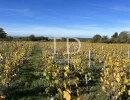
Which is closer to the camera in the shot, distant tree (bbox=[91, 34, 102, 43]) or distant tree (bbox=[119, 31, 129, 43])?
distant tree (bbox=[91, 34, 102, 43])

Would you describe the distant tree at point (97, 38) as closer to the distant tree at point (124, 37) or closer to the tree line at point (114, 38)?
the tree line at point (114, 38)

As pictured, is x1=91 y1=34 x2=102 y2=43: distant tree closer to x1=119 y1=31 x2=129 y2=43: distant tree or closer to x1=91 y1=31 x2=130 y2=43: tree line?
x1=91 y1=31 x2=130 y2=43: tree line

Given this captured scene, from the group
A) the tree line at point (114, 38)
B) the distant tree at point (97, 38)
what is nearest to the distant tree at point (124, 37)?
the tree line at point (114, 38)

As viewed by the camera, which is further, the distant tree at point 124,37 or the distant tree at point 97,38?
the distant tree at point 124,37

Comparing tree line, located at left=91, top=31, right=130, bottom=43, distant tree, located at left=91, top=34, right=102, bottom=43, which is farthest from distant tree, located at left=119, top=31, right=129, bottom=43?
distant tree, located at left=91, top=34, right=102, bottom=43

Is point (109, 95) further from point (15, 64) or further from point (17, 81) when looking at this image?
point (15, 64)

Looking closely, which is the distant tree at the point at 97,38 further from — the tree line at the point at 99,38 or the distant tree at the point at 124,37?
the distant tree at the point at 124,37

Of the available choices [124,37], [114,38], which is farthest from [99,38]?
[124,37]

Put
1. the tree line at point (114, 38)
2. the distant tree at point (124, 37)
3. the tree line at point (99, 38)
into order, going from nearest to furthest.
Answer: the tree line at point (99, 38)
the tree line at point (114, 38)
the distant tree at point (124, 37)

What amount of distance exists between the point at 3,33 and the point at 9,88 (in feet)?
179

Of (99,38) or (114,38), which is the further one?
(114,38)

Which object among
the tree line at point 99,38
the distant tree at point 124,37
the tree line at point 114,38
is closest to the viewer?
the tree line at point 99,38

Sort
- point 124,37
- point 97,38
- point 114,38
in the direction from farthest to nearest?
point 124,37 < point 114,38 < point 97,38

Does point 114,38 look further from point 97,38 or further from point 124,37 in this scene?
point 97,38
